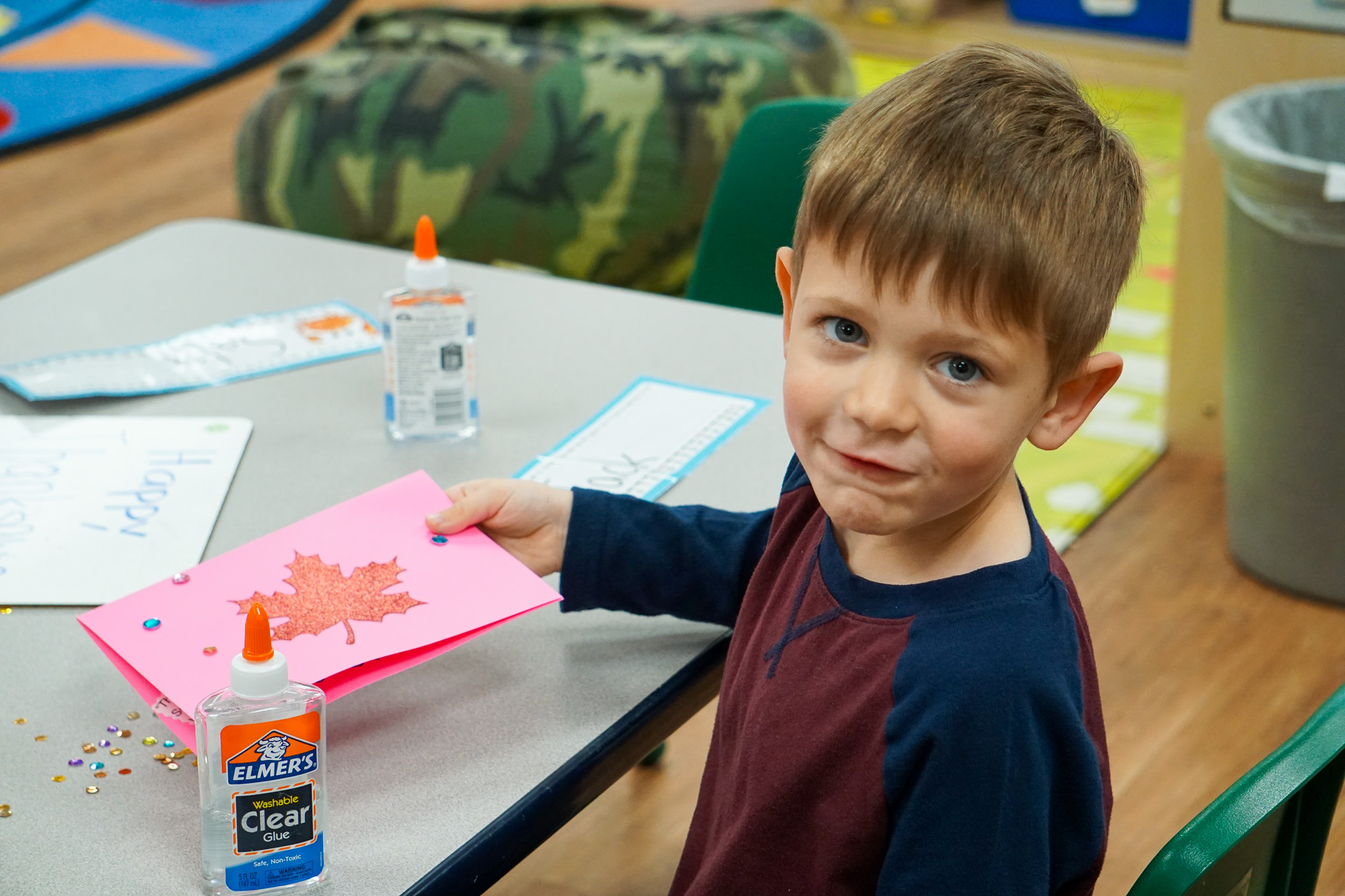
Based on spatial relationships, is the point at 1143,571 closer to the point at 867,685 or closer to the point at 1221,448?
the point at 1221,448

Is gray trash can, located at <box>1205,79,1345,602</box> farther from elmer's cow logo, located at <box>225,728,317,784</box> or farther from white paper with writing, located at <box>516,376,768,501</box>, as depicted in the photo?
elmer's cow logo, located at <box>225,728,317,784</box>

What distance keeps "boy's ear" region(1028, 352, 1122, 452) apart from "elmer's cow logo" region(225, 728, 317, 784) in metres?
0.40

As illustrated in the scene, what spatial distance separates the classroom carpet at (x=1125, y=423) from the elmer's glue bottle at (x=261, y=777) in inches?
54.7

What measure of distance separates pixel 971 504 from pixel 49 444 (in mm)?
782

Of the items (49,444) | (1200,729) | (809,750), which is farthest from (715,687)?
(1200,729)

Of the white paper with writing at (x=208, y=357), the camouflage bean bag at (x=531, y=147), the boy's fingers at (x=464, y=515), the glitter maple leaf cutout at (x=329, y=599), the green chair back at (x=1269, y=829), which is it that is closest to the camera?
the green chair back at (x=1269, y=829)

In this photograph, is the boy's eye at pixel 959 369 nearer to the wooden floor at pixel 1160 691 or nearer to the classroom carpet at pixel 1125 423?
the wooden floor at pixel 1160 691

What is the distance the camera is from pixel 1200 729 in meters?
1.97

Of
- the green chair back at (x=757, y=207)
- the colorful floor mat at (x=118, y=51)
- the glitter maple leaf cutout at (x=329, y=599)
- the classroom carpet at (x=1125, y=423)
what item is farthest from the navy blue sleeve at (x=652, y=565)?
the colorful floor mat at (x=118, y=51)

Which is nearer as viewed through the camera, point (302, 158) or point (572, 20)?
point (302, 158)

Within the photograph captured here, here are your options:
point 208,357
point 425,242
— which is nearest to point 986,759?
point 425,242

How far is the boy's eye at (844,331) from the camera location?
0.75 meters

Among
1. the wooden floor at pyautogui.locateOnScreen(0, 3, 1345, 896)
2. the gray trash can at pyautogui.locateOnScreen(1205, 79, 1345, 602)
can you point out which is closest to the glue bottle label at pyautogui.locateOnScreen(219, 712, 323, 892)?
the wooden floor at pyautogui.locateOnScreen(0, 3, 1345, 896)

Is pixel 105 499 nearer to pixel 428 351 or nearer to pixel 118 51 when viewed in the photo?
pixel 428 351
